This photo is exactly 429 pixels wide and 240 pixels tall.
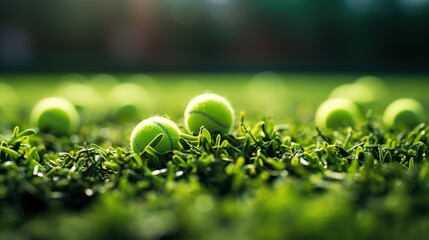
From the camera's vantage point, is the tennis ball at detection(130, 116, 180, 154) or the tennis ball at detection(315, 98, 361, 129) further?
the tennis ball at detection(315, 98, 361, 129)

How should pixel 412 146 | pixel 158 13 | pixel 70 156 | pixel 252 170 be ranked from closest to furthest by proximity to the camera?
pixel 252 170
pixel 70 156
pixel 412 146
pixel 158 13

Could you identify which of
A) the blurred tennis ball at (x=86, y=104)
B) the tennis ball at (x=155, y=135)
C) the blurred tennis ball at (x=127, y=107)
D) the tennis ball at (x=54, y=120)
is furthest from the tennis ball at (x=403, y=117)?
the blurred tennis ball at (x=86, y=104)

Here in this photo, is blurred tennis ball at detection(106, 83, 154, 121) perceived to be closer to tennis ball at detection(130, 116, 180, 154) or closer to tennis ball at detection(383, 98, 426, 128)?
tennis ball at detection(383, 98, 426, 128)

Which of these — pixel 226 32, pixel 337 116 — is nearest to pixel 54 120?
pixel 337 116

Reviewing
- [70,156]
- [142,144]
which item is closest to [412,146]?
[142,144]

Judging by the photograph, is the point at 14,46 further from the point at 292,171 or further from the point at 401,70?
the point at 292,171

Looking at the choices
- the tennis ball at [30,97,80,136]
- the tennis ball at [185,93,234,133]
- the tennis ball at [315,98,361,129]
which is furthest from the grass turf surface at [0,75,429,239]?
the tennis ball at [30,97,80,136]

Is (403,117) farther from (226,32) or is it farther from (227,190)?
(226,32)
